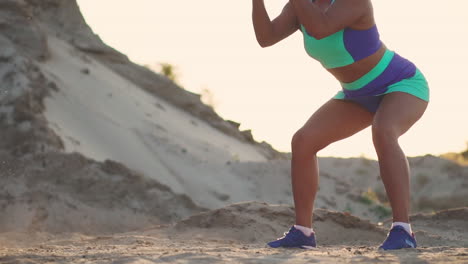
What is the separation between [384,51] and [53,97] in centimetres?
604

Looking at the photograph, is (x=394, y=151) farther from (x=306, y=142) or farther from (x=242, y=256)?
(x=242, y=256)

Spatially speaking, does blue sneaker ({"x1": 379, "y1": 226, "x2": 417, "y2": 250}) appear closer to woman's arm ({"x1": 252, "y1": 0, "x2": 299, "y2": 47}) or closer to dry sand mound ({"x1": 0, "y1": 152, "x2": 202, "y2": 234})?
woman's arm ({"x1": 252, "y1": 0, "x2": 299, "y2": 47})

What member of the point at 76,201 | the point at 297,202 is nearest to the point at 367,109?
the point at 297,202

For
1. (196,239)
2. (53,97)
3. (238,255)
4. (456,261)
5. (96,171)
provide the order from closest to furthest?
1. (456,261)
2. (238,255)
3. (196,239)
4. (96,171)
5. (53,97)

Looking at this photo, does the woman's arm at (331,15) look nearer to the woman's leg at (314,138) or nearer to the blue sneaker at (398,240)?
the woman's leg at (314,138)

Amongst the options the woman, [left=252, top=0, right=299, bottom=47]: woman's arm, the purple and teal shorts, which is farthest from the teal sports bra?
[left=252, top=0, right=299, bottom=47]: woman's arm

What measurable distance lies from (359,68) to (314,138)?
1.42ft

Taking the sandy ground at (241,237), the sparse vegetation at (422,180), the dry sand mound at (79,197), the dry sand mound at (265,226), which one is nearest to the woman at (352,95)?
the sandy ground at (241,237)

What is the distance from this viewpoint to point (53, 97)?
9.67m

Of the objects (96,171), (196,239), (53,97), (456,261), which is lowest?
(456,261)

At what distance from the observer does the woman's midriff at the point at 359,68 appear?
4266 mm

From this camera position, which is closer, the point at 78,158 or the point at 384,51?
the point at 384,51

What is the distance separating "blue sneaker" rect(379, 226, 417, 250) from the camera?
13.4 ft

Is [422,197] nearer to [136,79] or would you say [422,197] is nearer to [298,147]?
[136,79]
